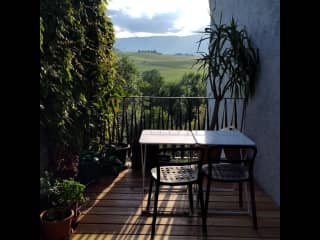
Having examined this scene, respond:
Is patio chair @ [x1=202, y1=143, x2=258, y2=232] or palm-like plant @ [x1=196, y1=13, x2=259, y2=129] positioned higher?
palm-like plant @ [x1=196, y1=13, x2=259, y2=129]

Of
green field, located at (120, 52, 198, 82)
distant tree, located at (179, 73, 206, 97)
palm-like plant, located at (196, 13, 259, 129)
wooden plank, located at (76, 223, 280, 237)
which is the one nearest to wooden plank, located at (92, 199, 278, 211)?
wooden plank, located at (76, 223, 280, 237)

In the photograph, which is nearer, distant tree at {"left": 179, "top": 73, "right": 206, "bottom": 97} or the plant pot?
the plant pot

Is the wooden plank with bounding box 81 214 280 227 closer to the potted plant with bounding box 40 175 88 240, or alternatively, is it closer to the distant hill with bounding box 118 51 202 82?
the potted plant with bounding box 40 175 88 240

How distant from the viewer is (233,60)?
3.95 meters

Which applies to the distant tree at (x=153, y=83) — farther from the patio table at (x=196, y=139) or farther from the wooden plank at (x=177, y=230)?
the wooden plank at (x=177, y=230)

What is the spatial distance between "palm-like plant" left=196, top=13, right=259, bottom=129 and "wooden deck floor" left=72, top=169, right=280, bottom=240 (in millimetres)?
1438

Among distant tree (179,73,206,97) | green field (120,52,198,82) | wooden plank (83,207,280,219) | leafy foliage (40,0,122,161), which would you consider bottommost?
wooden plank (83,207,280,219)

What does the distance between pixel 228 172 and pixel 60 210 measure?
1.48 m

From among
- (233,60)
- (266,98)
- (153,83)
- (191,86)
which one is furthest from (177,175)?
(191,86)

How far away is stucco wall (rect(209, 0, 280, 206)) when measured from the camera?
304 centimetres

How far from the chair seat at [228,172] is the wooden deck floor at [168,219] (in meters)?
0.46

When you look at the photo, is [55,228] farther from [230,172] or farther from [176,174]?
[230,172]

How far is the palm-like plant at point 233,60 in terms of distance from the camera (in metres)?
3.78
